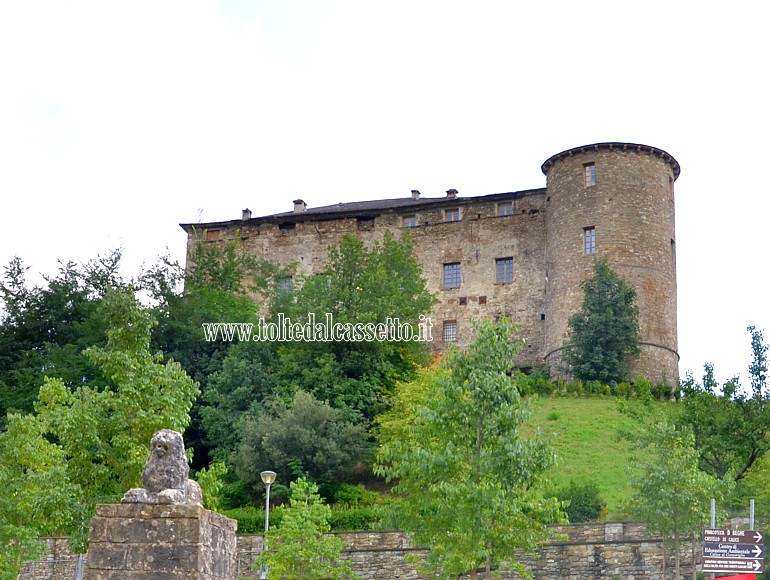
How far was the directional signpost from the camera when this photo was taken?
18516 millimetres

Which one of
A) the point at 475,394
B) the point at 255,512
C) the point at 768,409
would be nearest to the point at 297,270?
the point at 255,512

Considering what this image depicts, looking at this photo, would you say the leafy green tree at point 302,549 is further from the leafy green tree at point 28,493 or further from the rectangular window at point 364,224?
the rectangular window at point 364,224

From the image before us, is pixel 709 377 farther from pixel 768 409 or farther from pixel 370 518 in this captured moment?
pixel 370 518

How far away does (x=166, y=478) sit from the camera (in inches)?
467

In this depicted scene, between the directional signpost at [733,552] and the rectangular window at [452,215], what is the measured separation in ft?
134

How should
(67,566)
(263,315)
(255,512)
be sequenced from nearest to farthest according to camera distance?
(67,566) < (255,512) < (263,315)

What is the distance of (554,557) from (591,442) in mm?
12319

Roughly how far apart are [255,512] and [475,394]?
466 inches

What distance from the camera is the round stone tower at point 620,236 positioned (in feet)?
170

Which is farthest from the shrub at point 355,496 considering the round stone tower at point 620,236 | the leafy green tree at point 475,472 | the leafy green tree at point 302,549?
the round stone tower at point 620,236

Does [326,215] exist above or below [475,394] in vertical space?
above

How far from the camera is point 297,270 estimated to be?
60.3 m

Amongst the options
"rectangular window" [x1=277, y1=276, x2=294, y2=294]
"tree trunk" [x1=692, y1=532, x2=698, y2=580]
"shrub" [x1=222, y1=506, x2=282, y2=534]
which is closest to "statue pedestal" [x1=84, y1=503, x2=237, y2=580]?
"tree trunk" [x1=692, y1=532, x2=698, y2=580]

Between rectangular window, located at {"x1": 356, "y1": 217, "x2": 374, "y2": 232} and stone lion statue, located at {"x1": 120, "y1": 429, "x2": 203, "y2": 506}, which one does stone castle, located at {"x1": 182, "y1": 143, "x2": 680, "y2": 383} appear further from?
stone lion statue, located at {"x1": 120, "y1": 429, "x2": 203, "y2": 506}
